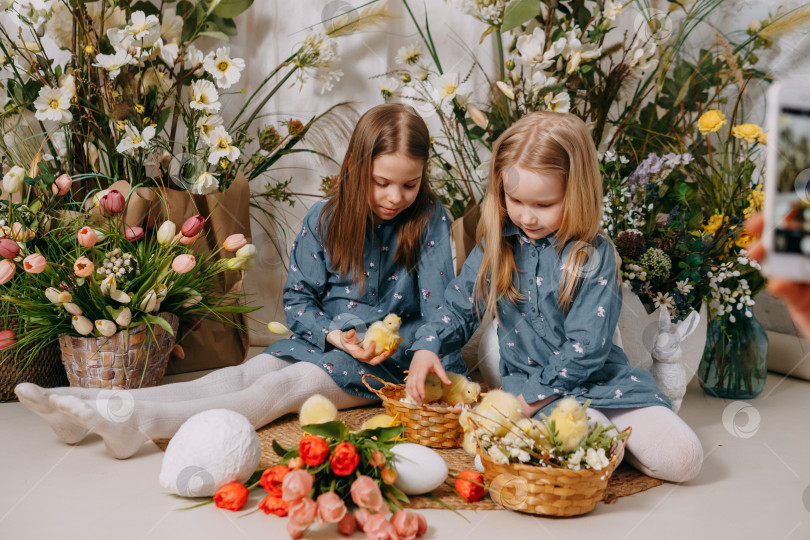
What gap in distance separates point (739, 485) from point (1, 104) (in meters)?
1.90

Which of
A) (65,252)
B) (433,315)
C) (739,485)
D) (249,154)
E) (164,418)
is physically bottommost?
(739,485)

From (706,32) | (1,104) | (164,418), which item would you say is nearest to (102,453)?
(164,418)

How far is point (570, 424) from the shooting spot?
3.76 feet

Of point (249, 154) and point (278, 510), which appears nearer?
point (278, 510)

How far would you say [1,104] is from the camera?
191 centimetres

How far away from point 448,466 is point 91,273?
82 centimetres

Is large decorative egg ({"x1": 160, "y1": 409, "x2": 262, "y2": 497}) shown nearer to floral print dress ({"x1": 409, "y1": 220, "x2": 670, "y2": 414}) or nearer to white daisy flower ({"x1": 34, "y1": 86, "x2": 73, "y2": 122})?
floral print dress ({"x1": 409, "y1": 220, "x2": 670, "y2": 414})

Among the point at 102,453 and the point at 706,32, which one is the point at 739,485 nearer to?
the point at 102,453

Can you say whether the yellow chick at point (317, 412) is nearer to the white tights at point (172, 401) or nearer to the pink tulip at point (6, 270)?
the white tights at point (172, 401)

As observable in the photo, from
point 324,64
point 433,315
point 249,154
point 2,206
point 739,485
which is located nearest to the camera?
point 739,485

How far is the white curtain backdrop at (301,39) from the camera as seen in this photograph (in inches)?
88.0

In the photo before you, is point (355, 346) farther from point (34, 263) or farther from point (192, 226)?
point (34, 263)

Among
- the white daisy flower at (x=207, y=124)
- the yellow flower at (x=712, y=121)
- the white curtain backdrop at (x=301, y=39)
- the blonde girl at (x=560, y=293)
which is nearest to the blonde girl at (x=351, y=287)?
the blonde girl at (x=560, y=293)

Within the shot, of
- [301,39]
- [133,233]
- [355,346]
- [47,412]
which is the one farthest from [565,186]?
[301,39]
